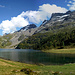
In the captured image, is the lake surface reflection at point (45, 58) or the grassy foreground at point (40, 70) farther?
the lake surface reflection at point (45, 58)

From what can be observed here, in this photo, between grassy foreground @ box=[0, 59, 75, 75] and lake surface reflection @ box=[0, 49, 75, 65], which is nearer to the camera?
grassy foreground @ box=[0, 59, 75, 75]

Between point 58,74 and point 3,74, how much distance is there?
1260cm

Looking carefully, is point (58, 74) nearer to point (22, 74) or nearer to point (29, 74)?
point (29, 74)

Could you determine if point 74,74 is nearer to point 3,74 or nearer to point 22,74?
point 22,74

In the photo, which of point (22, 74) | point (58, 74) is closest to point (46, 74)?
point (58, 74)

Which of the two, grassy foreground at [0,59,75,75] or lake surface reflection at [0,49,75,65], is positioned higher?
grassy foreground at [0,59,75,75]

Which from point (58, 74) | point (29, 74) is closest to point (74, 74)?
point (58, 74)

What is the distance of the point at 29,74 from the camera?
2322 cm

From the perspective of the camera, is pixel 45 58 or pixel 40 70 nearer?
pixel 40 70

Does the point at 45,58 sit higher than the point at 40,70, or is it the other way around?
the point at 40,70

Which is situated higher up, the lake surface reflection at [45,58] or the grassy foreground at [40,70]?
the grassy foreground at [40,70]

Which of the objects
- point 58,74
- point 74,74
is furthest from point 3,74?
point 74,74

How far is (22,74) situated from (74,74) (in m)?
11.8

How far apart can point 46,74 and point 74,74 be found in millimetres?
6286
